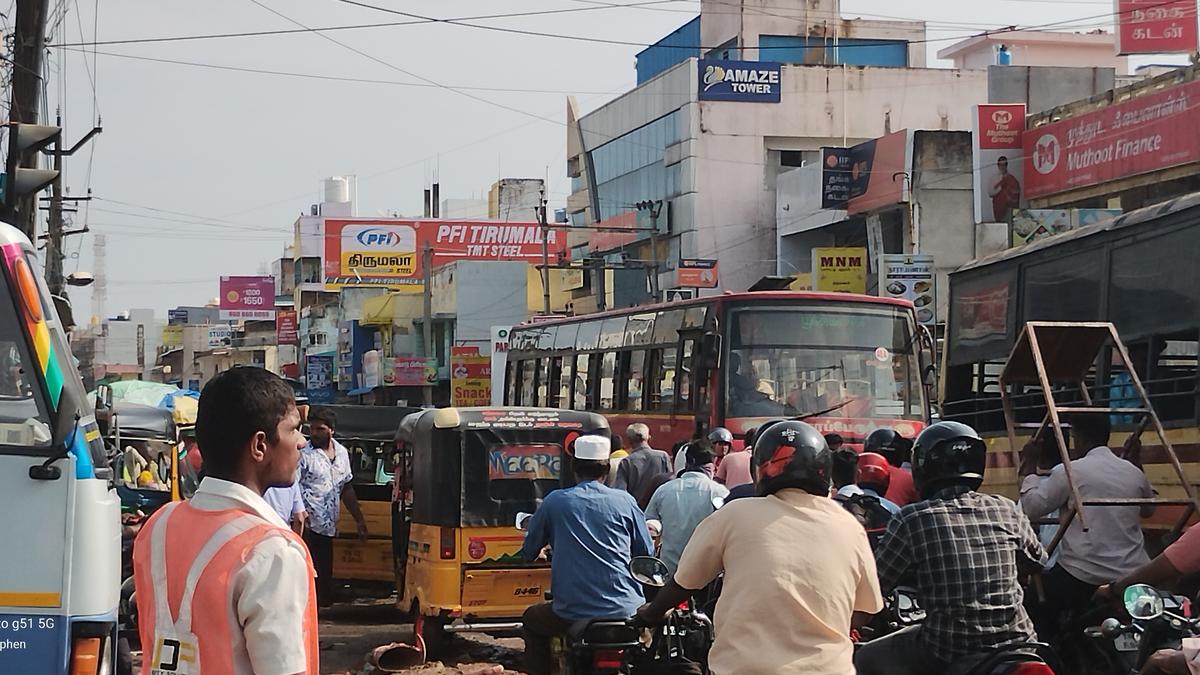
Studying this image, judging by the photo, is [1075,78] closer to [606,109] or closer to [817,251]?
[817,251]

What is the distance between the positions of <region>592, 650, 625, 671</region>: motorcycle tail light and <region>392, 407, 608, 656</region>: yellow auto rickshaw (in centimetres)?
344

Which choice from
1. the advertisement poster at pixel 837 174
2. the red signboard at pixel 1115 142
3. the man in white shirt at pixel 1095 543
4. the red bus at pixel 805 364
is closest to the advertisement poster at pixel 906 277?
the red signboard at pixel 1115 142

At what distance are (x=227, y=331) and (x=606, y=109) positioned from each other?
50840 millimetres

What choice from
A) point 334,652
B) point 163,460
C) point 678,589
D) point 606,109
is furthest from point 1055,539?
point 606,109

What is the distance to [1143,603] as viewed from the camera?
5.04 metres

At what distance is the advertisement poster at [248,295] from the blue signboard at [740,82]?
5711cm

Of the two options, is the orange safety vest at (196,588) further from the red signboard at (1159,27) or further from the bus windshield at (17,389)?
the red signboard at (1159,27)

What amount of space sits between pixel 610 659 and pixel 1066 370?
4807 mm

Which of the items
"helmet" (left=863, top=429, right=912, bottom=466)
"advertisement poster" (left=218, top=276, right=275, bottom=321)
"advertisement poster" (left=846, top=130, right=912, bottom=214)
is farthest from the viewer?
"advertisement poster" (left=218, top=276, right=275, bottom=321)

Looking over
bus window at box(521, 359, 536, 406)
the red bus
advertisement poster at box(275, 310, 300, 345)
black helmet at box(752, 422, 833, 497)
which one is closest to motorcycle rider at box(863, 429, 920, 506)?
black helmet at box(752, 422, 833, 497)

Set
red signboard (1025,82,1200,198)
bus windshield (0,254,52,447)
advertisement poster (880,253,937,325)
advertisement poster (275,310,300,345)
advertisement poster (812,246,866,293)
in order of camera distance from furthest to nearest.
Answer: advertisement poster (275,310,300,345) < advertisement poster (812,246,866,293) < advertisement poster (880,253,937,325) < red signboard (1025,82,1200,198) < bus windshield (0,254,52,447)

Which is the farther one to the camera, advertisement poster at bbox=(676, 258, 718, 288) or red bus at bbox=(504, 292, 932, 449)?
advertisement poster at bbox=(676, 258, 718, 288)

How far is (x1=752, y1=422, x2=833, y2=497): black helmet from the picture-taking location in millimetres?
4480

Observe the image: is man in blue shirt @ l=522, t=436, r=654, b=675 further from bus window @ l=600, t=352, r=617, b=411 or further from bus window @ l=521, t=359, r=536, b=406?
bus window @ l=521, t=359, r=536, b=406
